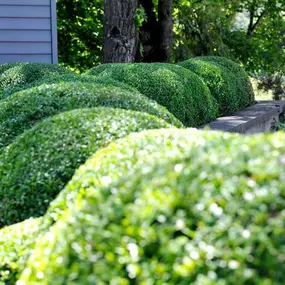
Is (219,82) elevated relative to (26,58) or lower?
lower

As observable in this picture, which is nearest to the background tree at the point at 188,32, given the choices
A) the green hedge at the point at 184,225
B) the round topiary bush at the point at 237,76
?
the round topiary bush at the point at 237,76

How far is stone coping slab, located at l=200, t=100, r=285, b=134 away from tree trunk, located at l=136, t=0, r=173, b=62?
273 centimetres

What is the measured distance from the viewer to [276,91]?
19781 mm

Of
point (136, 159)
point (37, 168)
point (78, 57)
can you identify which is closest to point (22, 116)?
point (37, 168)

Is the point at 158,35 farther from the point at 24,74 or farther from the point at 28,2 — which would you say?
the point at 24,74

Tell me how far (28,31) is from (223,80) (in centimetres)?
314

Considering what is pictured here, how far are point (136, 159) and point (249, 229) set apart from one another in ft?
3.01

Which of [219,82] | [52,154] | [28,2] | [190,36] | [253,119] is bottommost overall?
[253,119]

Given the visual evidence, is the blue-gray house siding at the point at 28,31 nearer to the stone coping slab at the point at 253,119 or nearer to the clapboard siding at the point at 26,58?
the clapboard siding at the point at 26,58

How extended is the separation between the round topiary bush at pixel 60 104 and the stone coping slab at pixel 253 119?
3.40 m

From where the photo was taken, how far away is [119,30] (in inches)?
476

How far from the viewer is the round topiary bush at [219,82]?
10.7 metres

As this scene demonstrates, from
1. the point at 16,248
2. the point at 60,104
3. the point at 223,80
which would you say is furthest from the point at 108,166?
the point at 223,80

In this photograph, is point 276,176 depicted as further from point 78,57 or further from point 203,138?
point 78,57
